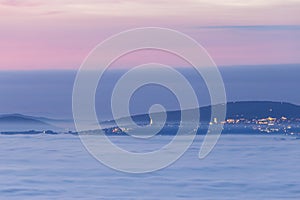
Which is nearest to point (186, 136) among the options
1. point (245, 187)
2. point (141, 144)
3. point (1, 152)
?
point (141, 144)

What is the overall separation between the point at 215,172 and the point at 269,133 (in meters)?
16.7

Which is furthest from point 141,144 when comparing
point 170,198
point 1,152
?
point 170,198

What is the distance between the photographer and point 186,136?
54.2m

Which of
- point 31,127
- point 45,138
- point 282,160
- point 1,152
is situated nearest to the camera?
point 282,160

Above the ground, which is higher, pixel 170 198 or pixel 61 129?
pixel 61 129

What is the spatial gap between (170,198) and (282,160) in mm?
11789

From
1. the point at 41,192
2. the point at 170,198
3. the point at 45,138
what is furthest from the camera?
the point at 45,138

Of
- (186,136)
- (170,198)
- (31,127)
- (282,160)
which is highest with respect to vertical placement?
(31,127)

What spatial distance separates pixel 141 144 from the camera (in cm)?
4934

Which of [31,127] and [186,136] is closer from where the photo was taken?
[186,136]

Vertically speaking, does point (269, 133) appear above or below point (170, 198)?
above

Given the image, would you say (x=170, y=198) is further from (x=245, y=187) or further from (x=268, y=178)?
(x=268, y=178)

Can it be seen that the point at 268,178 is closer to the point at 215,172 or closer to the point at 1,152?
the point at 215,172

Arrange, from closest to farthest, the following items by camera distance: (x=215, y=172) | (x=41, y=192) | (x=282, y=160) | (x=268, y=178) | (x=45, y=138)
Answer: (x=41, y=192) → (x=268, y=178) → (x=215, y=172) → (x=282, y=160) → (x=45, y=138)
